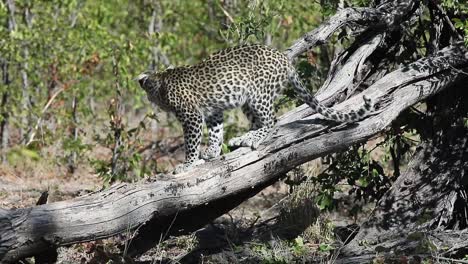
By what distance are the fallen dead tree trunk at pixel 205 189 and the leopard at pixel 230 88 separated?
1.85ft

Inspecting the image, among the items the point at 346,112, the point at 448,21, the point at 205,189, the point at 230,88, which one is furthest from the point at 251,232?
the point at 448,21

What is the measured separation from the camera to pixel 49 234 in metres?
6.59

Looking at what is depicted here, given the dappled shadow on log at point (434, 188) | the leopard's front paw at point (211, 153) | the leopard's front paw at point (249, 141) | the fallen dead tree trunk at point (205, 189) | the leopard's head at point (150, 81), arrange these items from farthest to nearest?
the leopard's head at point (150, 81), the leopard's front paw at point (211, 153), the dappled shadow on log at point (434, 188), the leopard's front paw at point (249, 141), the fallen dead tree trunk at point (205, 189)

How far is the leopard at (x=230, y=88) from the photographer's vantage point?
9.00 metres

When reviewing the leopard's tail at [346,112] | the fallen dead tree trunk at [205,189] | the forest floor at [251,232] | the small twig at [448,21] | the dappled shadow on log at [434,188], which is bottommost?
the forest floor at [251,232]

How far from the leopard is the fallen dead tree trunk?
0.57 metres

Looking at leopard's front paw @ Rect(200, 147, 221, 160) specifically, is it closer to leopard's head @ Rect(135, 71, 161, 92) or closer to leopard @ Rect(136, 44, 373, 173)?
leopard @ Rect(136, 44, 373, 173)

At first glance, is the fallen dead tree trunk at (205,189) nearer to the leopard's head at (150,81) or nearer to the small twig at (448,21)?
the small twig at (448,21)

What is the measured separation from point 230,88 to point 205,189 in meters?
1.86

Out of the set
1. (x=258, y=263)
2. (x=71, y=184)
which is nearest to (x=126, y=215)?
(x=258, y=263)

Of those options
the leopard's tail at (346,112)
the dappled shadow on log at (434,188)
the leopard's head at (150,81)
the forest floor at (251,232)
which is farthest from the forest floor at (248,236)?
the leopard's head at (150,81)

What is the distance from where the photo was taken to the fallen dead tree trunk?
659cm

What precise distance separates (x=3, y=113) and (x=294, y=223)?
22.4 feet

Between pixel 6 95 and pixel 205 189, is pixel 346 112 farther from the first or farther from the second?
pixel 6 95
